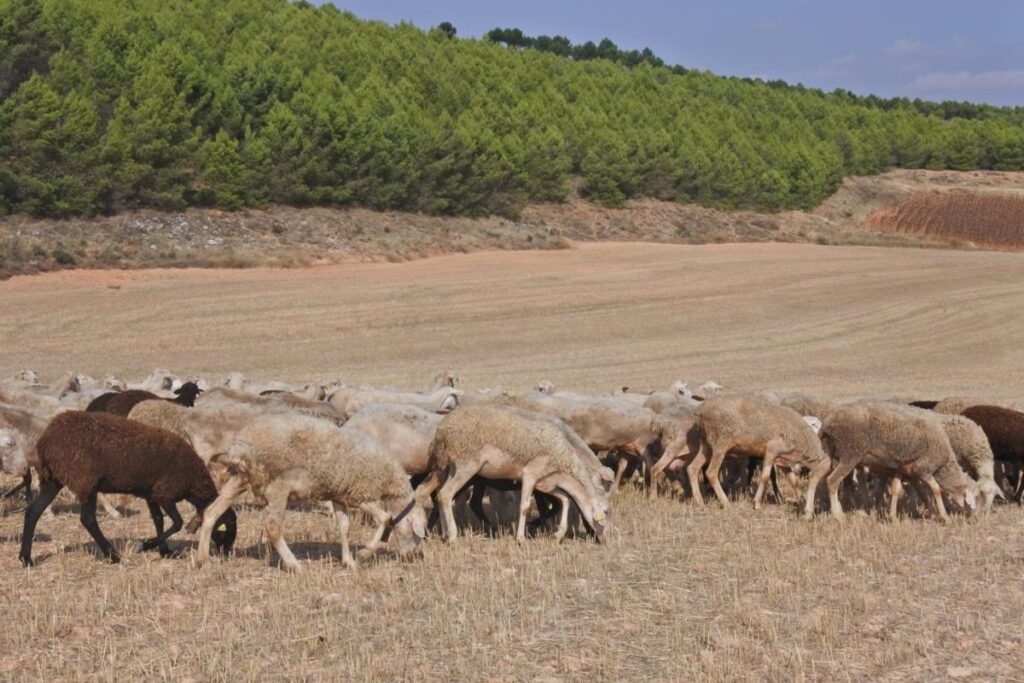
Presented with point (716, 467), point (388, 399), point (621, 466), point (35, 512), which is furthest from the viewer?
point (388, 399)

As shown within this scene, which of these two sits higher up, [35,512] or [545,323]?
[35,512]

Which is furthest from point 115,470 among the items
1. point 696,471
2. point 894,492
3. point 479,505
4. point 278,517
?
point 894,492

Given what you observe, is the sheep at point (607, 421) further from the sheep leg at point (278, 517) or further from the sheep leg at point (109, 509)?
the sheep leg at point (278, 517)

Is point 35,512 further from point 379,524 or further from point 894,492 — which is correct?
point 894,492

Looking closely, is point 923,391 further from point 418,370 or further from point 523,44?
point 523,44

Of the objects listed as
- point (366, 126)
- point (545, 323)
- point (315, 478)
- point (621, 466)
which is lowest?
point (545, 323)

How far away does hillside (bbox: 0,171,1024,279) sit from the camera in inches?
2124

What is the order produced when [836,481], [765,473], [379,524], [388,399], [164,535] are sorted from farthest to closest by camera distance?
[388,399]
[765,473]
[836,481]
[164,535]
[379,524]

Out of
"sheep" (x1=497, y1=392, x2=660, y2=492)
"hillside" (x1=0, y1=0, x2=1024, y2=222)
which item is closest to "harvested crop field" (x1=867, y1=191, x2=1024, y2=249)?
"hillside" (x1=0, y1=0, x2=1024, y2=222)

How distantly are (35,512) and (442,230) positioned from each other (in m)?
60.1

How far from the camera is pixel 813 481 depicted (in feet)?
50.6

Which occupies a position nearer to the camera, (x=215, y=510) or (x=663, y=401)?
(x=215, y=510)

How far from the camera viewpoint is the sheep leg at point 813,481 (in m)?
15.0

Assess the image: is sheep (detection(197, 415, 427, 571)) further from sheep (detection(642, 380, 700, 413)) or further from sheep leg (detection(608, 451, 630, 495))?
sheep (detection(642, 380, 700, 413))
